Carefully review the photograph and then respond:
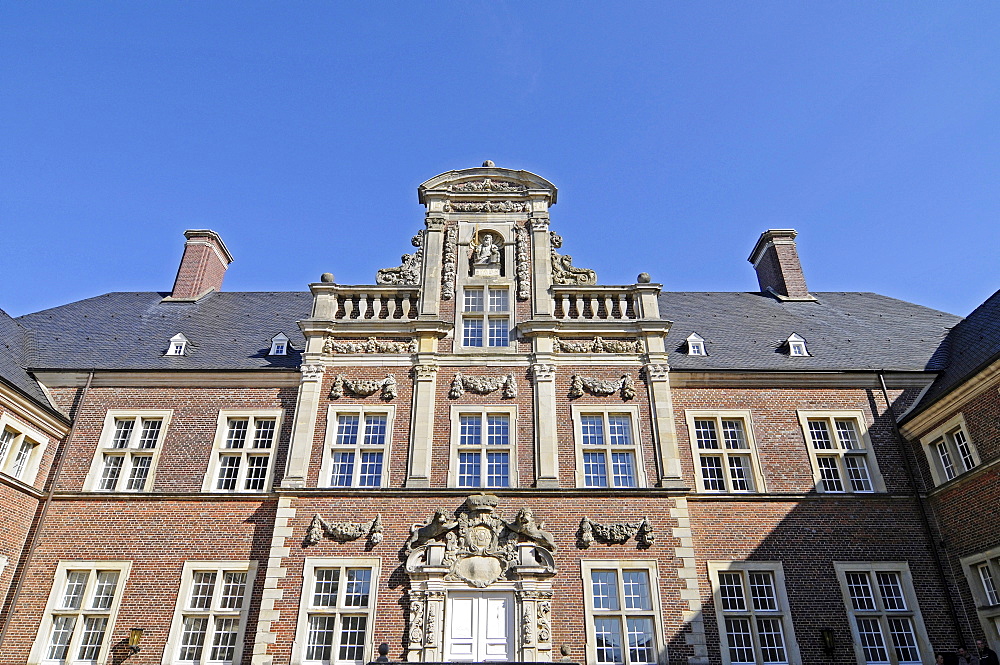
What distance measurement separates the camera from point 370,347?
19.8 m

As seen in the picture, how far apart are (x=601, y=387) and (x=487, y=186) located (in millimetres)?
7699

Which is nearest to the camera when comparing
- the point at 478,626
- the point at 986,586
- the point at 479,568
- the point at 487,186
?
the point at 478,626

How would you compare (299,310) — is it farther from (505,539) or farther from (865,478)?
(865,478)

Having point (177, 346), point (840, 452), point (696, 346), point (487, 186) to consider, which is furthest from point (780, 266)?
point (177, 346)

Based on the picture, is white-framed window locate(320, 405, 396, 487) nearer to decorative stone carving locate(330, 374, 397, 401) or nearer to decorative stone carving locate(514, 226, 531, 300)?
decorative stone carving locate(330, 374, 397, 401)

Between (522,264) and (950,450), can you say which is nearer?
(950,450)

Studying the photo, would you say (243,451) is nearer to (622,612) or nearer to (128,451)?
(128,451)

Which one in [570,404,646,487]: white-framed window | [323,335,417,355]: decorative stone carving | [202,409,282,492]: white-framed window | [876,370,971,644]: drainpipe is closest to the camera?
[876,370,971,644]: drainpipe

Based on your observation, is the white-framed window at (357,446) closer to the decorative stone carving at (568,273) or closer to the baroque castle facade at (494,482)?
the baroque castle facade at (494,482)

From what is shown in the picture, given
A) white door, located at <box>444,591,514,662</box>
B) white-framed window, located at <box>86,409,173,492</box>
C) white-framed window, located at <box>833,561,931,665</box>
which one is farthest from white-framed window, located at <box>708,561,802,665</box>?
white-framed window, located at <box>86,409,173,492</box>

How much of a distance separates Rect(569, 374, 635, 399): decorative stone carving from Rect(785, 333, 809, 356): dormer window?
5696 mm

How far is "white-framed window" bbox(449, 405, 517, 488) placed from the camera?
1773 centimetres

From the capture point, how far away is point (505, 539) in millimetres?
16578

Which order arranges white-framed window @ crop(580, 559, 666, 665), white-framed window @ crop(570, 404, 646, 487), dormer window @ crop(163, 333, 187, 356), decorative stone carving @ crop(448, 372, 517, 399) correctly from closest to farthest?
white-framed window @ crop(580, 559, 666, 665) → white-framed window @ crop(570, 404, 646, 487) → decorative stone carving @ crop(448, 372, 517, 399) → dormer window @ crop(163, 333, 187, 356)
